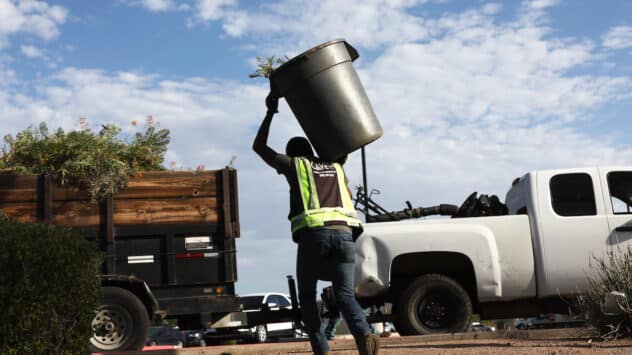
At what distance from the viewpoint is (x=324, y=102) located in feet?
22.8

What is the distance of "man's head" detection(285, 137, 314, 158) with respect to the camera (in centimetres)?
643

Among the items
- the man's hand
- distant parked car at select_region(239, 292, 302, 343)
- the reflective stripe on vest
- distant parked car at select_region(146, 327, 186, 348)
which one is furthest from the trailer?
distant parked car at select_region(146, 327, 186, 348)

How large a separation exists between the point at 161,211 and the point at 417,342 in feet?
11.1

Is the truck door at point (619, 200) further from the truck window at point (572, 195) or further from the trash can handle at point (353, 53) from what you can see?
the trash can handle at point (353, 53)

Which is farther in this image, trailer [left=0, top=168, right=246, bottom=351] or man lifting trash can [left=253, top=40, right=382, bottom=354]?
trailer [left=0, top=168, right=246, bottom=351]

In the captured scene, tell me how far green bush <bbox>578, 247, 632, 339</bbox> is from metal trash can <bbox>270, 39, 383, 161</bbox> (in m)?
3.31

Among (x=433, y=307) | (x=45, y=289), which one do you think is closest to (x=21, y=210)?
(x=45, y=289)

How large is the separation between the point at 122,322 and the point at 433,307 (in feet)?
12.0

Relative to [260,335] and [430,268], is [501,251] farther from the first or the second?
[260,335]

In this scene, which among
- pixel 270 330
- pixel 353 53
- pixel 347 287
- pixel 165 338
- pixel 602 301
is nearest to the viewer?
pixel 347 287

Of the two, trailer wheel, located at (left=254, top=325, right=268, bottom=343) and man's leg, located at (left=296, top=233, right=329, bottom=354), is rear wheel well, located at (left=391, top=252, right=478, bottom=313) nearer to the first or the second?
man's leg, located at (left=296, top=233, right=329, bottom=354)

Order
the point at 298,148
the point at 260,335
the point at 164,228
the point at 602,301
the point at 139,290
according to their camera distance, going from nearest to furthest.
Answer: the point at 298,148, the point at 602,301, the point at 139,290, the point at 164,228, the point at 260,335

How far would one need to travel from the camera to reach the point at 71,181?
33.4 feet

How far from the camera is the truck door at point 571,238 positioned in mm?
10242
